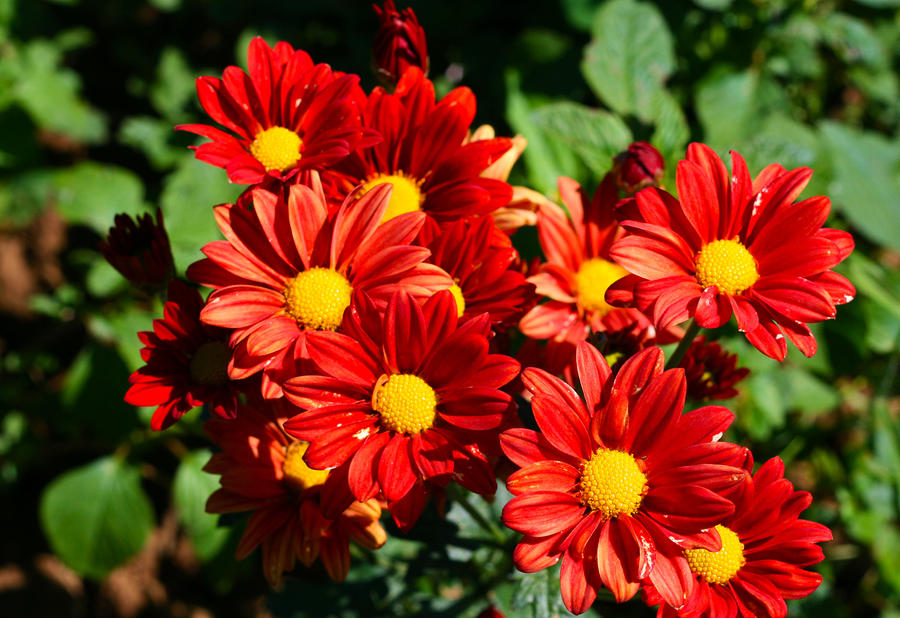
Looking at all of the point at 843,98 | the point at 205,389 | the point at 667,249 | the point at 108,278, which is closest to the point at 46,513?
the point at 108,278

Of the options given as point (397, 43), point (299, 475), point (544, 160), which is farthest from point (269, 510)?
point (544, 160)

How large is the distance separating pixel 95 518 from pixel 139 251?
1.59 meters

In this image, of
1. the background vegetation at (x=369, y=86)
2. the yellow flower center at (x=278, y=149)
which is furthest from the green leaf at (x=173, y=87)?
the yellow flower center at (x=278, y=149)

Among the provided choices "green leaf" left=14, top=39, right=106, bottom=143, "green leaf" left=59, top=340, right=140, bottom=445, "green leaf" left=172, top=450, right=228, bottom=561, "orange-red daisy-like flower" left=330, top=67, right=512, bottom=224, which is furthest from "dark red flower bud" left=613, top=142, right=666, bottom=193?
"green leaf" left=14, top=39, right=106, bottom=143

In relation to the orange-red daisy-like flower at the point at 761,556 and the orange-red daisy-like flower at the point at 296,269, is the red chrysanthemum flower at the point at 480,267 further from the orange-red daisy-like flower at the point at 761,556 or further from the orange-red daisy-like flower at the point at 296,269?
the orange-red daisy-like flower at the point at 761,556

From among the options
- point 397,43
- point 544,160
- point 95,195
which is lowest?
point 95,195

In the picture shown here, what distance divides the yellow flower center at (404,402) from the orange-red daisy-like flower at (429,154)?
0.36 meters

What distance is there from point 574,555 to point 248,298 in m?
0.72

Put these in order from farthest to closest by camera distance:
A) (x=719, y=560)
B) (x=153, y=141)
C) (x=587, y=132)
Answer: (x=153, y=141) < (x=587, y=132) < (x=719, y=560)

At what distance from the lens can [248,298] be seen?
1.32 meters

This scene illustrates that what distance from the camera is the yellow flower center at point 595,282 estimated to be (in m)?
1.58

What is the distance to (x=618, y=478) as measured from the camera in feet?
4.13

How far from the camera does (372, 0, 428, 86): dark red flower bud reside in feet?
5.04

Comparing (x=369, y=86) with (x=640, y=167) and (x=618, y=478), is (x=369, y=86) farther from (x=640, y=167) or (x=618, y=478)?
(x=618, y=478)
